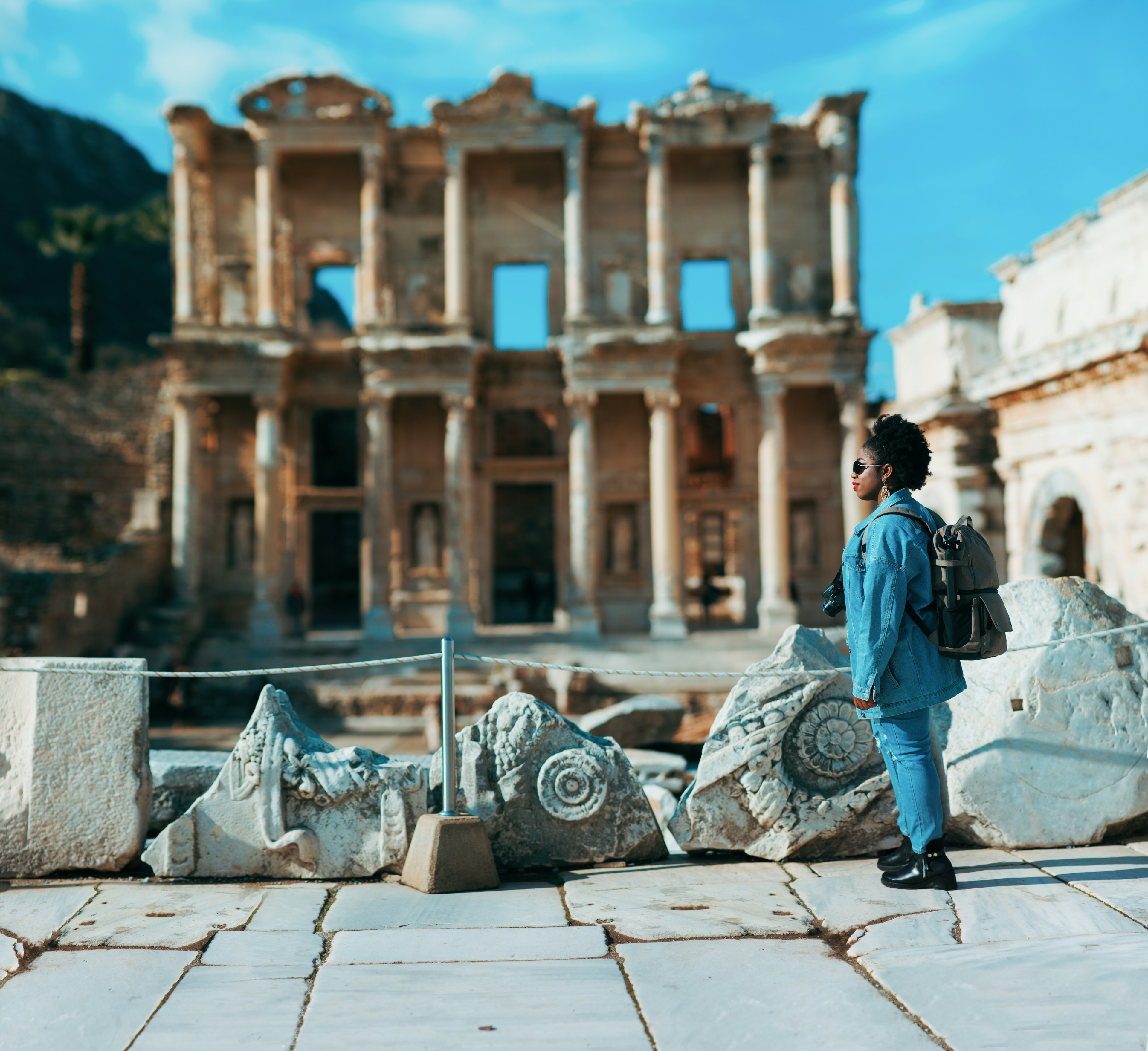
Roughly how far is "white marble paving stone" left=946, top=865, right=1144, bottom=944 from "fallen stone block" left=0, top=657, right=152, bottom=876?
3594 millimetres

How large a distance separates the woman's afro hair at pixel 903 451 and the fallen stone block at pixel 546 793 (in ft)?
6.17

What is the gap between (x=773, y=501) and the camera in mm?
20516

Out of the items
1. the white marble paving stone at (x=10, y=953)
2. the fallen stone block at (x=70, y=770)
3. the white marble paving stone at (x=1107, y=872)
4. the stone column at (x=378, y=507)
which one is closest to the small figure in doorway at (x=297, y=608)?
the stone column at (x=378, y=507)

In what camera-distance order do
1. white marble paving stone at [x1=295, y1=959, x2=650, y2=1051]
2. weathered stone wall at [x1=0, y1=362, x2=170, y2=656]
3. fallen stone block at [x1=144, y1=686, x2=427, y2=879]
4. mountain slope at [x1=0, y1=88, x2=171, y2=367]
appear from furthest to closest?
mountain slope at [x1=0, y1=88, x2=171, y2=367] → weathered stone wall at [x1=0, y1=362, x2=170, y2=656] → fallen stone block at [x1=144, y1=686, x2=427, y2=879] → white marble paving stone at [x1=295, y1=959, x2=650, y2=1051]

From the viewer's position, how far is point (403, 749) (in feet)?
45.5

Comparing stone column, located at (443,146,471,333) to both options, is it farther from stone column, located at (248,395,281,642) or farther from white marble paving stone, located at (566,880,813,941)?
white marble paving stone, located at (566,880,813,941)

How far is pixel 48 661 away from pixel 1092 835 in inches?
197

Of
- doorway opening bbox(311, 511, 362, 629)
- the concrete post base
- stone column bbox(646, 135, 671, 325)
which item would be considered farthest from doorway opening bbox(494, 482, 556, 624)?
the concrete post base

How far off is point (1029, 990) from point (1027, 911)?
0.82 m

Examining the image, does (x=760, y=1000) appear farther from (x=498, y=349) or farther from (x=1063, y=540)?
(x=498, y=349)

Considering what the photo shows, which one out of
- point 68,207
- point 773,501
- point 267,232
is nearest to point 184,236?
point 267,232

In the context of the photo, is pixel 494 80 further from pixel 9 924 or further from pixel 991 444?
pixel 9 924

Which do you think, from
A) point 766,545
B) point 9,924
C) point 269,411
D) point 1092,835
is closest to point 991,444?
point 766,545

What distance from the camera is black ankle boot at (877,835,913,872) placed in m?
4.29
